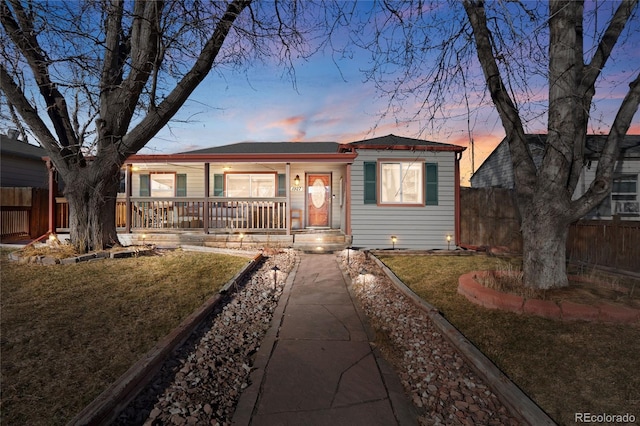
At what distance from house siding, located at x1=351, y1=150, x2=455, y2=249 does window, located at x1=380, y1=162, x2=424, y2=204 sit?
29 cm

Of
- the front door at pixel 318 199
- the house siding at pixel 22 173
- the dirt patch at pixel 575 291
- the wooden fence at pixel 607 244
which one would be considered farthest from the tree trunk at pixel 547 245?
the house siding at pixel 22 173

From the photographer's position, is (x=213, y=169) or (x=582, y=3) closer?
(x=582, y=3)

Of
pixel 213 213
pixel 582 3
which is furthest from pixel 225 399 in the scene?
pixel 213 213

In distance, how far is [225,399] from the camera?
2.33 meters

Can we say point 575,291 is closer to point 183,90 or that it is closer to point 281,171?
point 183,90

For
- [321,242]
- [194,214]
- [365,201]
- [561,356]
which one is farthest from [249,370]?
[194,214]

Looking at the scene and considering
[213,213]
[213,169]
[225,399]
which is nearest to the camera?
[225,399]

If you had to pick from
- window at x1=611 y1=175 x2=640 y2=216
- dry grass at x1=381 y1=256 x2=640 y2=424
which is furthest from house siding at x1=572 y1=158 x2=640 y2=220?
dry grass at x1=381 y1=256 x2=640 y2=424

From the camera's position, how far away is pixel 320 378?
2662mm

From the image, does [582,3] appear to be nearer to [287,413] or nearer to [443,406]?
[443,406]

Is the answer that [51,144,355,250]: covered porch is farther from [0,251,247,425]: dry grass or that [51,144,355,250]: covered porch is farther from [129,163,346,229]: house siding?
[0,251,247,425]: dry grass

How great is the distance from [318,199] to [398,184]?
380 cm

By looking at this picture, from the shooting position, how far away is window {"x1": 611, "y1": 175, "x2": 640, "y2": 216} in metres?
11.9

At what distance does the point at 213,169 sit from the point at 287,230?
518 centimetres
